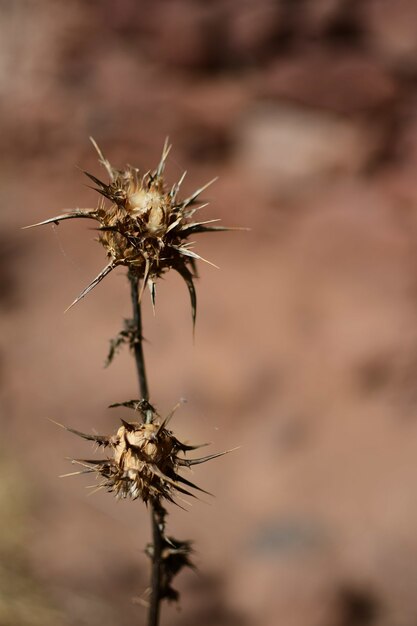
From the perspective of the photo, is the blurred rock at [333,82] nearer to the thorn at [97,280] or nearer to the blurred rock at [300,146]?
the blurred rock at [300,146]

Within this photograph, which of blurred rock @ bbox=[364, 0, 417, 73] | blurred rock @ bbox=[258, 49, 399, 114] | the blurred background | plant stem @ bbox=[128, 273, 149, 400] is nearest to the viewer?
plant stem @ bbox=[128, 273, 149, 400]

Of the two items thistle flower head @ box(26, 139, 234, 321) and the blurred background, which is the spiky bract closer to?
thistle flower head @ box(26, 139, 234, 321)

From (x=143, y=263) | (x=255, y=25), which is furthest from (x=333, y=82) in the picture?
(x=143, y=263)

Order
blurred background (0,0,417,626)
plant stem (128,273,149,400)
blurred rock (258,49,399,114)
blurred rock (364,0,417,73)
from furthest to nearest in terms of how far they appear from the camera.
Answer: blurred rock (258,49,399,114) < blurred rock (364,0,417,73) < blurred background (0,0,417,626) < plant stem (128,273,149,400)

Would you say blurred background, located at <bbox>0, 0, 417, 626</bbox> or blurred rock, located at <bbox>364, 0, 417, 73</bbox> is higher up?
blurred rock, located at <bbox>364, 0, 417, 73</bbox>

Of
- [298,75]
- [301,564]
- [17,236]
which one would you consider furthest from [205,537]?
[298,75]

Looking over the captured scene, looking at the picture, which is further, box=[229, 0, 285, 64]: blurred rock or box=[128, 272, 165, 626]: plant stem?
box=[229, 0, 285, 64]: blurred rock

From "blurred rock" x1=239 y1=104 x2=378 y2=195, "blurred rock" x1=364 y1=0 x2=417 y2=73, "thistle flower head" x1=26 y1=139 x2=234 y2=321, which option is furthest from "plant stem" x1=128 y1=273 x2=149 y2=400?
"blurred rock" x1=364 y1=0 x2=417 y2=73

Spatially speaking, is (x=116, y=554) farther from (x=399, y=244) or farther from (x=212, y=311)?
(x=399, y=244)
